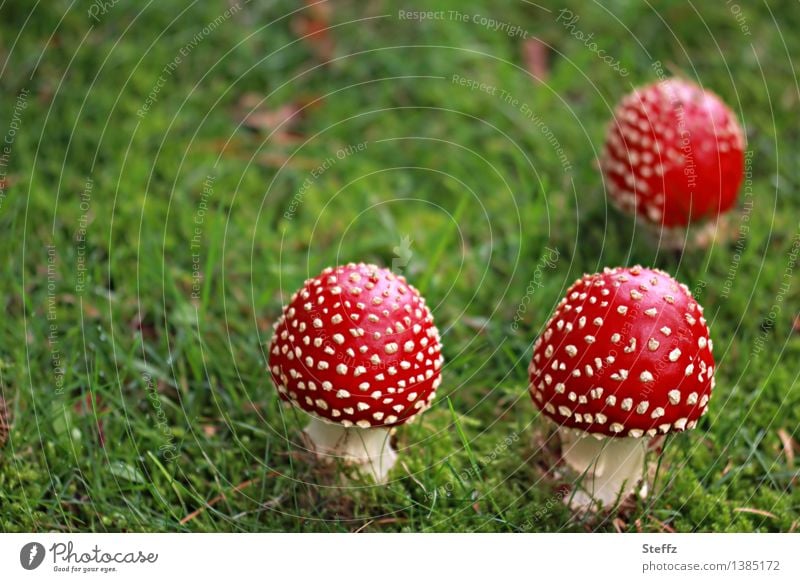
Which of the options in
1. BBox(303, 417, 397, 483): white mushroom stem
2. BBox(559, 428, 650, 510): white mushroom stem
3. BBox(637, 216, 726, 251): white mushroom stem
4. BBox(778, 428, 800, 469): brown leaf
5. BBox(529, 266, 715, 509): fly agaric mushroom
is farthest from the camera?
BBox(637, 216, 726, 251): white mushroom stem

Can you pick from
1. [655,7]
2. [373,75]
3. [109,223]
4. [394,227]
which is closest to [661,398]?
[394,227]

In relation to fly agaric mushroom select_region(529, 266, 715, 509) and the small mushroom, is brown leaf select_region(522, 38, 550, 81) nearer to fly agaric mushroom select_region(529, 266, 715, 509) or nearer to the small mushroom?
fly agaric mushroom select_region(529, 266, 715, 509)

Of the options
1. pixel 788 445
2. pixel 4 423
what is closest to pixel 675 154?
pixel 788 445

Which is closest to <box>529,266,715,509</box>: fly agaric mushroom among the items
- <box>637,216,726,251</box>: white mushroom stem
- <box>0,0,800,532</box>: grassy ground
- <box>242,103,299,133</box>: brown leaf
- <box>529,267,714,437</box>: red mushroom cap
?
<box>529,267,714,437</box>: red mushroom cap

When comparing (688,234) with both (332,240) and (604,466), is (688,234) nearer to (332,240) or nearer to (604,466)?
(604,466)

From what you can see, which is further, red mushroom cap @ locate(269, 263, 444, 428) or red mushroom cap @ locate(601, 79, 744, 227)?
red mushroom cap @ locate(601, 79, 744, 227)

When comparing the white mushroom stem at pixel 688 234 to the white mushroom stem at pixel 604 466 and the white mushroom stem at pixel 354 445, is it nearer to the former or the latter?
the white mushroom stem at pixel 604 466

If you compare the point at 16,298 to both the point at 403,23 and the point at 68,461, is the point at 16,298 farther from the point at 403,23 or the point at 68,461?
the point at 403,23
